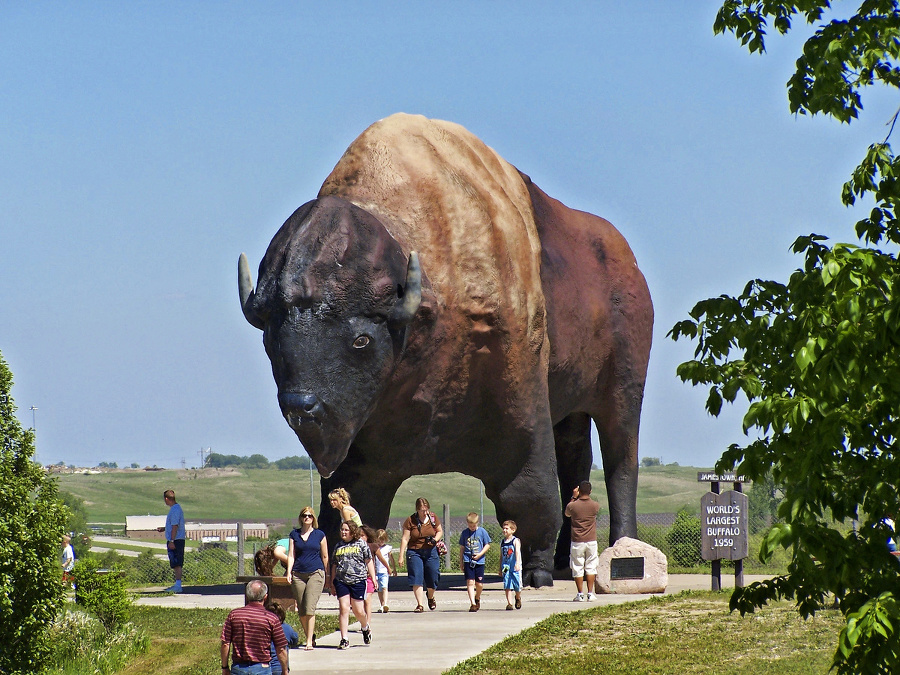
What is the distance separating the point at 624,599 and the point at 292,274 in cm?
553

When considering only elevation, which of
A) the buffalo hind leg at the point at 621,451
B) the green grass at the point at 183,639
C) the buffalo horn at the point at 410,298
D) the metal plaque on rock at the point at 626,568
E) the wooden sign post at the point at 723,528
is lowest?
the green grass at the point at 183,639

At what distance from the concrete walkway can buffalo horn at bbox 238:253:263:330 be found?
307cm

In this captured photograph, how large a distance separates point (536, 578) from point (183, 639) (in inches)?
182

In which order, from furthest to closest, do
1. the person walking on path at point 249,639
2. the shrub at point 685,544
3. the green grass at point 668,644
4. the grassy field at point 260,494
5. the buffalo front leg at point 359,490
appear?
the grassy field at point 260,494 → the shrub at point 685,544 → the buffalo front leg at point 359,490 → the green grass at point 668,644 → the person walking on path at point 249,639

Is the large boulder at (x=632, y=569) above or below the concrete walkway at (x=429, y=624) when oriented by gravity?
above

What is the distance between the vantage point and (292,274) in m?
11.0

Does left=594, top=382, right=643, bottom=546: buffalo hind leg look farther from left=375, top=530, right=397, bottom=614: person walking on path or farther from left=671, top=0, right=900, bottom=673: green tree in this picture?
left=671, top=0, right=900, bottom=673: green tree

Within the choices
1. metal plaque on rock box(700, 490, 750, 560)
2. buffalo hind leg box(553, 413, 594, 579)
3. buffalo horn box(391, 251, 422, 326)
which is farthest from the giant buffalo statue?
metal plaque on rock box(700, 490, 750, 560)

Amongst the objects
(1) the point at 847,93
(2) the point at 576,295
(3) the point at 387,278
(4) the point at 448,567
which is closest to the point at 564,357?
(2) the point at 576,295

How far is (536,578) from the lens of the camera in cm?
1451

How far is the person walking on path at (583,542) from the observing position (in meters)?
13.4

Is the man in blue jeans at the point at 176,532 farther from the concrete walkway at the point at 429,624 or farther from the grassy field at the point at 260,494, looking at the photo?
the grassy field at the point at 260,494

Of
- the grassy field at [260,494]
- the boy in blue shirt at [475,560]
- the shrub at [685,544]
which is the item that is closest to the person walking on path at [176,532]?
the boy in blue shirt at [475,560]

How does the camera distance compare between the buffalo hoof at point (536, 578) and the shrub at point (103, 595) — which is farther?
the buffalo hoof at point (536, 578)
